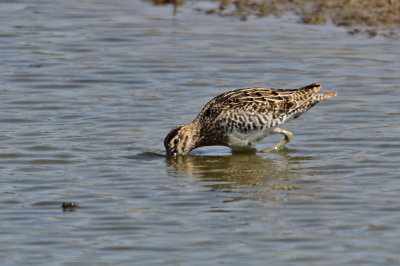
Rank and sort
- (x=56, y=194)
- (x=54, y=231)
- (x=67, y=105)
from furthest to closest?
(x=67, y=105) < (x=56, y=194) < (x=54, y=231)

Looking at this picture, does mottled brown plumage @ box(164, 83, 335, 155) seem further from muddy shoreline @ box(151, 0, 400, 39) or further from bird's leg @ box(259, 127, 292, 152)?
muddy shoreline @ box(151, 0, 400, 39)

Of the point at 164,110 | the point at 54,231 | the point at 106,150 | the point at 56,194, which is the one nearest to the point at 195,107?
the point at 164,110

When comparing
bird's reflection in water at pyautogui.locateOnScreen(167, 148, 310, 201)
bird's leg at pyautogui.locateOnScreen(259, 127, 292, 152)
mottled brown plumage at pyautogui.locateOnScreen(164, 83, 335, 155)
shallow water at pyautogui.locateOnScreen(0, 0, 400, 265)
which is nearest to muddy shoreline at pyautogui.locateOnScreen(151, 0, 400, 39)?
shallow water at pyautogui.locateOnScreen(0, 0, 400, 265)

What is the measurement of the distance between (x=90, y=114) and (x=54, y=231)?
5674 millimetres

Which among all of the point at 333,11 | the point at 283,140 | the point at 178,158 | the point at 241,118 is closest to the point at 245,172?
the point at 241,118

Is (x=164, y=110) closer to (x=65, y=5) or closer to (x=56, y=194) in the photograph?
(x=56, y=194)

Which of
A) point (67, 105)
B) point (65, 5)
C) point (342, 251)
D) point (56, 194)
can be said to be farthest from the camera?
point (65, 5)

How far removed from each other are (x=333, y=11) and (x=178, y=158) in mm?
8335

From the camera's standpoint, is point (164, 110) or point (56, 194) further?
point (164, 110)

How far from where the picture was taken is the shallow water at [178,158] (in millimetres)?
10133

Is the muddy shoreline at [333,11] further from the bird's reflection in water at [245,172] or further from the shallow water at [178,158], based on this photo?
the bird's reflection in water at [245,172]

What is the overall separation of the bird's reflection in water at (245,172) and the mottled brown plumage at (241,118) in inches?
9.7

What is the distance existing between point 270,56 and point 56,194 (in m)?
8.64

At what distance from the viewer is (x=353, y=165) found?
1327 cm
